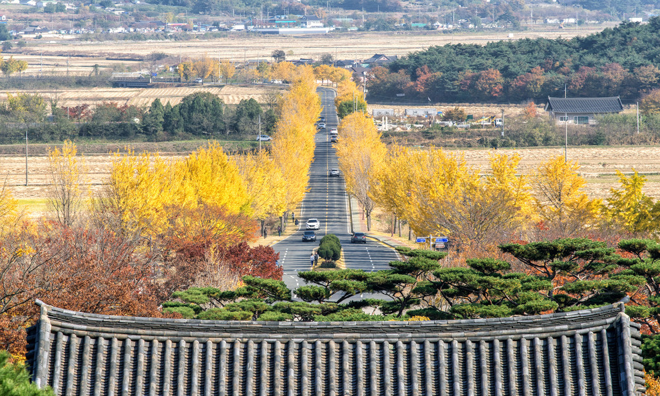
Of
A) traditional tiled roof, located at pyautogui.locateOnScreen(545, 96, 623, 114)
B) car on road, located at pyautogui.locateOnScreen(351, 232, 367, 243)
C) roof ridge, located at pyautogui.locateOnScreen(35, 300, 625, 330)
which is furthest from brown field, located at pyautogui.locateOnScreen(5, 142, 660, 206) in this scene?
roof ridge, located at pyautogui.locateOnScreen(35, 300, 625, 330)

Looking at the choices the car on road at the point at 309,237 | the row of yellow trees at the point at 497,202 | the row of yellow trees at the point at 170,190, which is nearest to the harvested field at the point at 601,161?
the row of yellow trees at the point at 497,202

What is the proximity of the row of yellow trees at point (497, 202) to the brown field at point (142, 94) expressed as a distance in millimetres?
87074

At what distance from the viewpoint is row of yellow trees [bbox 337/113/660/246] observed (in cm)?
5078

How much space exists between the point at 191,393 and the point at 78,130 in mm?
113235

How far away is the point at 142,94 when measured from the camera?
161 m

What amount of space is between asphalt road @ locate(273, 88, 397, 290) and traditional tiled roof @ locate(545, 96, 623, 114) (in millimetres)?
38220

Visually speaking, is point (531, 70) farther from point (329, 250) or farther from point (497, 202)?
point (497, 202)

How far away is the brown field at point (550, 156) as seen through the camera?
274 ft

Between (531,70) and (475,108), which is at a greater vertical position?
(531,70)

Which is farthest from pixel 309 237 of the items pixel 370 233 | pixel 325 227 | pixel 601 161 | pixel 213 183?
pixel 601 161

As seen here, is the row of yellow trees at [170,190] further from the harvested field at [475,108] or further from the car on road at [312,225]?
the harvested field at [475,108]

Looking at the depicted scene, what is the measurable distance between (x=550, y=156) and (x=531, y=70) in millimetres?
52607

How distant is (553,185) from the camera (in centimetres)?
5766

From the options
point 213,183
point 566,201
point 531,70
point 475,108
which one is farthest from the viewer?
point 531,70
